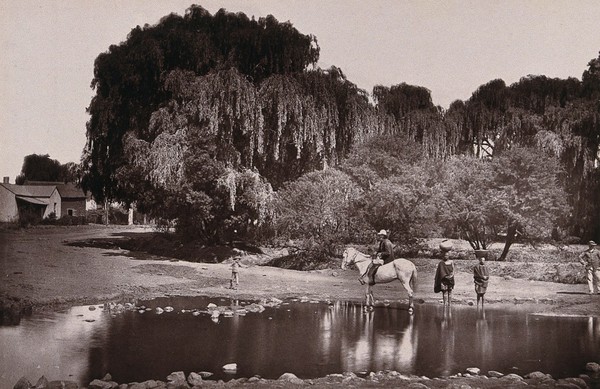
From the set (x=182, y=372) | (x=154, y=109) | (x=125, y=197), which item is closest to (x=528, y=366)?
(x=182, y=372)

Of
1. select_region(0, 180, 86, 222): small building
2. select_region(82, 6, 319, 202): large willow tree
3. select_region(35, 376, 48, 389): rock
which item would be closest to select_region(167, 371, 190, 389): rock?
select_region(35, 376, 48, 389): rock

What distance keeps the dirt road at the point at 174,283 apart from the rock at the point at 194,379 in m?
7.16

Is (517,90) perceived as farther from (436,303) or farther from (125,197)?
(125,197)

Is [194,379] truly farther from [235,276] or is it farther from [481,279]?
[235,276]

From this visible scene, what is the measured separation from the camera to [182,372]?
773 cm

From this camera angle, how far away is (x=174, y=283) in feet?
57.8

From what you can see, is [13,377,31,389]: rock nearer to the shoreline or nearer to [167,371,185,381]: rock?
[167,371,185,381]: rock

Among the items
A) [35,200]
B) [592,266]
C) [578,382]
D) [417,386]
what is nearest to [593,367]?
[578,382]

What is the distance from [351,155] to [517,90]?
9518 mm

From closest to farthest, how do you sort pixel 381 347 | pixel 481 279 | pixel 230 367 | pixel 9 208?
pixel 230 367 → pixel 381 347 → pixel 481 279 → pixel 9 208

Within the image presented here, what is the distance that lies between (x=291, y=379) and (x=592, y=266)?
13.0 metres

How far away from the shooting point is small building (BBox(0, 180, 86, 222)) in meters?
23.6

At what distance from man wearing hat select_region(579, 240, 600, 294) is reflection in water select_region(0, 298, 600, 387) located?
4100mm

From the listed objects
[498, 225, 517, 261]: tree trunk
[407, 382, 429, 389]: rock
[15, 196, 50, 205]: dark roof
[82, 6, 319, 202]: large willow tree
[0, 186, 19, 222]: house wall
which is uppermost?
[82, 6, 319, 202]: large willow tree
